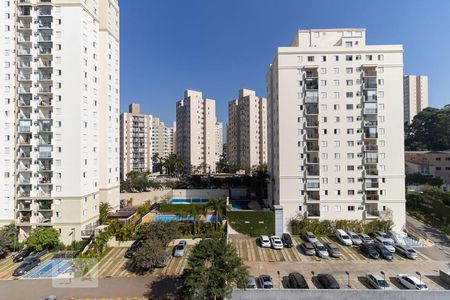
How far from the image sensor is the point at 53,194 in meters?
33.5

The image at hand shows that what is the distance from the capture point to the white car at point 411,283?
71.1ft

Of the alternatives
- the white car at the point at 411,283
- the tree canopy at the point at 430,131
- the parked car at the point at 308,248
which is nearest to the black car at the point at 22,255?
the parked car at the point at 308,248

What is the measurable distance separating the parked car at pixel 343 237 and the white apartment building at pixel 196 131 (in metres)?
60.2

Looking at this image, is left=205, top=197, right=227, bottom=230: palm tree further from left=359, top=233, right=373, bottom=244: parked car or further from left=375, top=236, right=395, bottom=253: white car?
left=375, top=236, right=395, bottom=253: white car

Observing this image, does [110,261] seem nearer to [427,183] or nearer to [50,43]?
[50,43]

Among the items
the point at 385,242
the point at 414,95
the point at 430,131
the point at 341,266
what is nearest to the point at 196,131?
the point at 385,242

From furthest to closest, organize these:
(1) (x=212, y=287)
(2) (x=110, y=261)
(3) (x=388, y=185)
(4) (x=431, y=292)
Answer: (3) (x=388, y=185) < (2) (x=110, y=261) < (4) (x=431, y=292) < (1) (x=212, y=287)

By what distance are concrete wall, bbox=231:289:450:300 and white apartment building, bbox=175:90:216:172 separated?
70.4m

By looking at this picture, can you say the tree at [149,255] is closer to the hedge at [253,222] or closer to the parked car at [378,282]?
the hedge at [253,222]

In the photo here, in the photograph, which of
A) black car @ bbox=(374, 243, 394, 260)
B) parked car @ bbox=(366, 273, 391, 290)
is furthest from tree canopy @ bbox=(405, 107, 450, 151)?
parked car @ bbox=(366, 273, 391, 290)

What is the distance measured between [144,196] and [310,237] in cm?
3388

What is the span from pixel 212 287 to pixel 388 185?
3049 cm

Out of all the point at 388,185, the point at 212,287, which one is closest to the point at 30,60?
the point at 212,287

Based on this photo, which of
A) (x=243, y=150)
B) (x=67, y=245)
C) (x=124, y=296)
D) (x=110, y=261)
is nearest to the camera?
(x=124, y=296)
